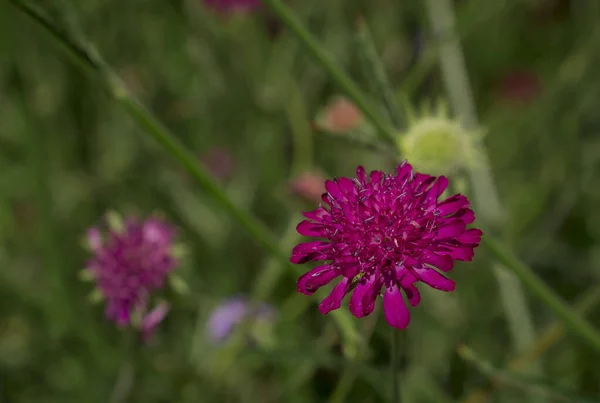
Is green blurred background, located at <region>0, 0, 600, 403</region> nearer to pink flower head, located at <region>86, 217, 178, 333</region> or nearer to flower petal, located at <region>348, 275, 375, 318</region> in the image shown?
pink flower head, located at <region>86, 217, 178, 333</region>

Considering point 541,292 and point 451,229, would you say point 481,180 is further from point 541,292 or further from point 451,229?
point 451,229

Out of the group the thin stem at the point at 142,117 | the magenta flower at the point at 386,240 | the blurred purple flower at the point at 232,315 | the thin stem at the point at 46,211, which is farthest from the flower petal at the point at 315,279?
the thin stem at the point at 46,211

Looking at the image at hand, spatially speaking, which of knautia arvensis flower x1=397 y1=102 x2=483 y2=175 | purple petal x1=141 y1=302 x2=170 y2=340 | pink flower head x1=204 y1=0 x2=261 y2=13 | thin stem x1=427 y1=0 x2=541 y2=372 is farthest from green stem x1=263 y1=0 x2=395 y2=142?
pink flower head x1=204 y1=0 x2=261 y2=13

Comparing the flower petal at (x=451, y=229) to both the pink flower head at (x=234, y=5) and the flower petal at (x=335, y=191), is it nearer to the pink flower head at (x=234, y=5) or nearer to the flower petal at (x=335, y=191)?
the flower petal at (x=335, y=191)

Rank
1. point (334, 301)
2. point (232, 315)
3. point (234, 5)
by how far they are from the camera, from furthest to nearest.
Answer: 1. point (234, 5)
2. point (232, 315)
3. point (334, 301)

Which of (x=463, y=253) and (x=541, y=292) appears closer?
(x=463, y=253)

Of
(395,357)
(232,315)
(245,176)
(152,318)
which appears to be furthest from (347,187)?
(245,176)
